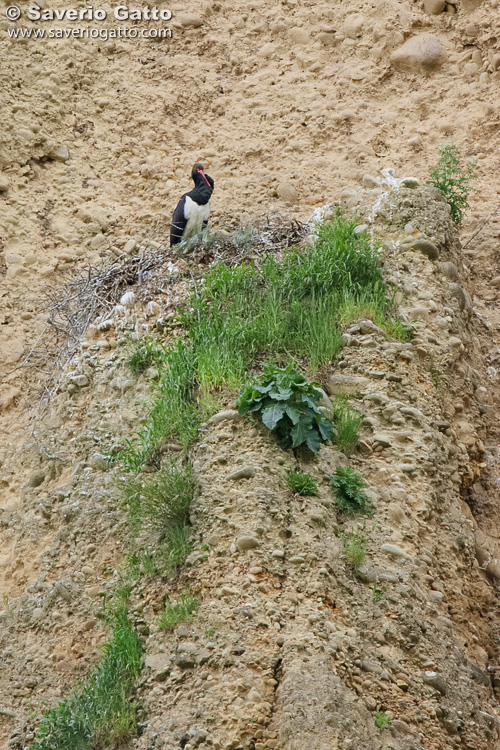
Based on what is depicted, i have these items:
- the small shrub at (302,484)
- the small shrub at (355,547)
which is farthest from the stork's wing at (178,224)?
the small shrub at (355,547)

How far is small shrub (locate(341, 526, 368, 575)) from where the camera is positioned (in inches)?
186

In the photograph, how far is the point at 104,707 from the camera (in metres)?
4.33

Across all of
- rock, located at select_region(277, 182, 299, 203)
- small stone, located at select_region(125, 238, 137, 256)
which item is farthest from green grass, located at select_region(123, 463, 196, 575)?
rock, located at select_region(277, 182, 299, 203)

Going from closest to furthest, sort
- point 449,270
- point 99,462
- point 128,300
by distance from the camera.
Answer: point 99,462 → point 449,270 → point 128,300

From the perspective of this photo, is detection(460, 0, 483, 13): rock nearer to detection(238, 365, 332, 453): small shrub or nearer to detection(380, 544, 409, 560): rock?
detection(238, 365, 332, 453): small shrub

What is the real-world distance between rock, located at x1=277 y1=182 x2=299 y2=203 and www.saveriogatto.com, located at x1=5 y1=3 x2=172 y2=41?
2879 mm

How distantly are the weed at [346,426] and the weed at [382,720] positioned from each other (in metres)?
1.63

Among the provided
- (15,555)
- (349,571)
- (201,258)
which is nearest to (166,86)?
(201,258)

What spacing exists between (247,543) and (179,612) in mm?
495

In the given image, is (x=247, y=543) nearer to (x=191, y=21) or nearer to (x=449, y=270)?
(x=449, y=270)

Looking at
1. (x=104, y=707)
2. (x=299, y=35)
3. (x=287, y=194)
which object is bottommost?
(x=104, y=707)

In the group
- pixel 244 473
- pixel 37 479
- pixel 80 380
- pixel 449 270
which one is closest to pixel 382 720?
pixel 244 473

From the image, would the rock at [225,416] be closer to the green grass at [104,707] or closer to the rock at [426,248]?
the green grass at [104,707]

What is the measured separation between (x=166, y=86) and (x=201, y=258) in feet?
10.9
